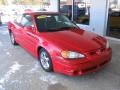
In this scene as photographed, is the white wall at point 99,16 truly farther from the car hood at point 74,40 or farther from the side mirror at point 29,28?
the side mirror at point 29,28

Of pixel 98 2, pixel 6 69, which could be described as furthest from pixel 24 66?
pixel 98 2

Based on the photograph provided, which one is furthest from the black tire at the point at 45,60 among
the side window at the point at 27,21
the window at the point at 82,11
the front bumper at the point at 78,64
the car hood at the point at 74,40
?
the window at the point at 82,11

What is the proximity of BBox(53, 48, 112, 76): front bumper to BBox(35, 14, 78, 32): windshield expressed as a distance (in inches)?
43.3

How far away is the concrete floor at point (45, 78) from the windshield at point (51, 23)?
0.99 m

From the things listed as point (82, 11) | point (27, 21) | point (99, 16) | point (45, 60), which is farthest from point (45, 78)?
point (82, 11)

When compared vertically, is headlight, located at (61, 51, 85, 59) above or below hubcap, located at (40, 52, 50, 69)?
above

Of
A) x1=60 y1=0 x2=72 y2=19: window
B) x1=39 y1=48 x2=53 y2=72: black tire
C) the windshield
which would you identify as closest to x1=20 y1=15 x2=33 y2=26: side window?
the windshield

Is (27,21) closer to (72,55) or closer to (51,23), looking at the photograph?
(51,23)

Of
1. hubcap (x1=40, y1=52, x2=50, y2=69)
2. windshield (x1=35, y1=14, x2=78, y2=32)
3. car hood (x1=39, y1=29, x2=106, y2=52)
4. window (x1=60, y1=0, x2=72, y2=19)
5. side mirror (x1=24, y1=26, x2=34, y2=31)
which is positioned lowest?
hubcap (x1=40, y1=52, x2=50, y2=69)

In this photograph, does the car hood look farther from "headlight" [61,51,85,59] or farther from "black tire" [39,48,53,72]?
"black tire" [39,48,53,72]

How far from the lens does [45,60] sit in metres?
3.86

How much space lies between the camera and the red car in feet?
10.6

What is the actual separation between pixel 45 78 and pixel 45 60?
1.44ft

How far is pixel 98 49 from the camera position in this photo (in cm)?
343
